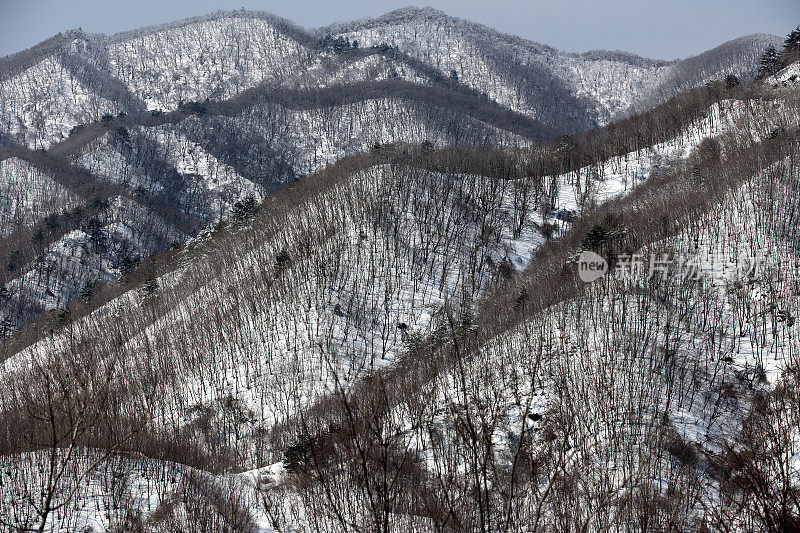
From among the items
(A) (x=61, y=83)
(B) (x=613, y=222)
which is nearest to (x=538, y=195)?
(B) (x=613, y=222)

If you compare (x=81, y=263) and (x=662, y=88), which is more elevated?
(x=662, y=88)

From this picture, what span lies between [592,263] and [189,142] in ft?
384

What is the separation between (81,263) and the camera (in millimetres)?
76688

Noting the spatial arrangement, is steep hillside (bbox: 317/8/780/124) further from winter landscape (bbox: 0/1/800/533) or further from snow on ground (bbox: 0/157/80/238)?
snow on ground (bbox: 0/157/80/238)

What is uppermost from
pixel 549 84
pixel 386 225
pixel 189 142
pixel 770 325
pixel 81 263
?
pixel 549 84

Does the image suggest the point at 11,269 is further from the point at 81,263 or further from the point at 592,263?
the point at 592,263

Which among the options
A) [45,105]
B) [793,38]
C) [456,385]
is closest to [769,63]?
[793,38]

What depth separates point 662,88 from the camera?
562 feet

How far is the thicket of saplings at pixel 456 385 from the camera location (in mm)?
7637

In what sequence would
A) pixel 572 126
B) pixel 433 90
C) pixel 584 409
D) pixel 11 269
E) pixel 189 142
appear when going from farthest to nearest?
1. pixel 572 126
2. pixel 433 90
3. pixel 189 142
4. pixel 11 269
5. pixel 584 409

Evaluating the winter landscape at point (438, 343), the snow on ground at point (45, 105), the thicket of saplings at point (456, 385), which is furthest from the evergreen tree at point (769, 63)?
the snow on ground at point (45, 105)

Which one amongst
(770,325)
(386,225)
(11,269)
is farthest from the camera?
(11,269)

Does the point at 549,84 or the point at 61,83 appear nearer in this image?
the point at 61,83

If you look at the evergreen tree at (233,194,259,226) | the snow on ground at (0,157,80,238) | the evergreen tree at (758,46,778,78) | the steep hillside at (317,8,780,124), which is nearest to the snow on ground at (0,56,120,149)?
the snow on ground at (0,157,80,238)
